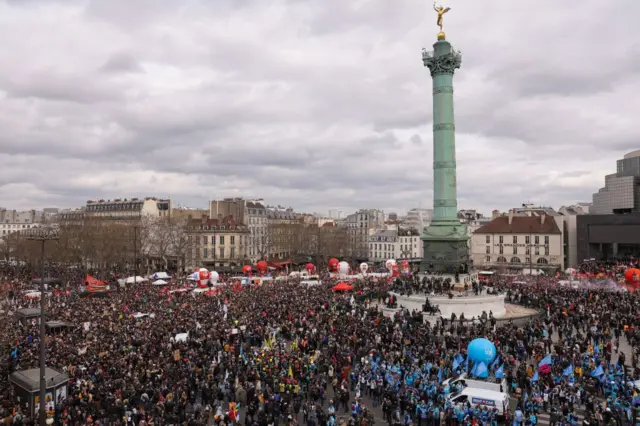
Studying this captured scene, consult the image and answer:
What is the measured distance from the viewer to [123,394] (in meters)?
17.0

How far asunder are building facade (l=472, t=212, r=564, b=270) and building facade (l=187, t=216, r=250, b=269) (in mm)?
35273

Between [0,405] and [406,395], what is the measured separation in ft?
41.6

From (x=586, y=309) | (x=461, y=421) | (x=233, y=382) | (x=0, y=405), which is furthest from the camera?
(x=586, y=309)

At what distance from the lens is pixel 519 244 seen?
71625 millimetres

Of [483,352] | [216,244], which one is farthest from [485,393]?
[216,244]

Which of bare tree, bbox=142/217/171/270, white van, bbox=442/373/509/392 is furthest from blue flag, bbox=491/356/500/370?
bare tree, bbox=142/217/171/270

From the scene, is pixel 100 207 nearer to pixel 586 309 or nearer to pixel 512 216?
pixel 512 216

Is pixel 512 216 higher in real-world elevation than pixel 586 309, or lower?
higher

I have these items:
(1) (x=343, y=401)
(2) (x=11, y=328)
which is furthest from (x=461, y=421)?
(2) (x=11, y=328)

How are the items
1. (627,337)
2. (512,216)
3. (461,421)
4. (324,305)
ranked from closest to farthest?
(461,421), (627,337), (324,305), (512,216)

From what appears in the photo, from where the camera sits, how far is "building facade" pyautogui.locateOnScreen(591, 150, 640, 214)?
260 feet

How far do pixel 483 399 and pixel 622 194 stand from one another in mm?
77514

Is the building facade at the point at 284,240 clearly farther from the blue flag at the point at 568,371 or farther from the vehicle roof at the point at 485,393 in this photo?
the vehicle roof at the point at 485,393

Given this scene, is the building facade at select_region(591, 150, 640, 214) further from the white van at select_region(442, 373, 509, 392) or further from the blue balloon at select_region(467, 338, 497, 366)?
the white van at select_region(442, 373, 509, 392)
